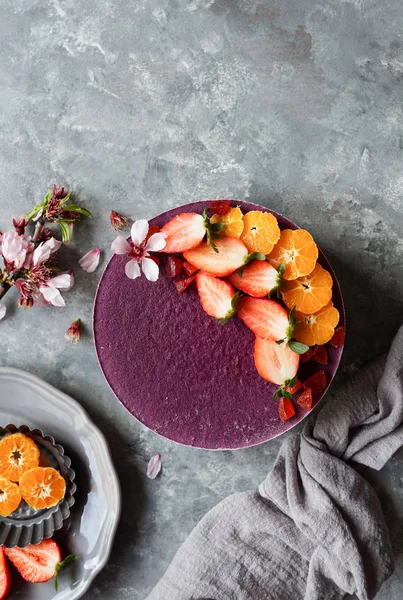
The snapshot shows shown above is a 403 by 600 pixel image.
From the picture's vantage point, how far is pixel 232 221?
1429mm

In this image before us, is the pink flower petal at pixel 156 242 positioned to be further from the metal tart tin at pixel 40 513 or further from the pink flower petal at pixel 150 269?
the metal tart tin at pixel 40 513

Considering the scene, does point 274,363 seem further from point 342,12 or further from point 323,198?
point 342,12

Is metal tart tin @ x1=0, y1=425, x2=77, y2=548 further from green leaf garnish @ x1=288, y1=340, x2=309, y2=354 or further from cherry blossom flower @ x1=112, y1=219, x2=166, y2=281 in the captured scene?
green leaf garnish @ x1=288, y1=340, x2=309, y2=354

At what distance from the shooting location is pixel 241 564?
1.56 meters

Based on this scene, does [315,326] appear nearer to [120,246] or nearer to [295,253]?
[295,253]

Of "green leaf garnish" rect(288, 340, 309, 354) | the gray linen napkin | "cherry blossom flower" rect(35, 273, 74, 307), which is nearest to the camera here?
"green leaf garnish" rect(288, 340, 309, 354)

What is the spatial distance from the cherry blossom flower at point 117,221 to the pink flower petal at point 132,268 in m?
0.19

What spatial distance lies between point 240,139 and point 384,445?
77 cm

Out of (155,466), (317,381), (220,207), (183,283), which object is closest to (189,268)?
(183,283)

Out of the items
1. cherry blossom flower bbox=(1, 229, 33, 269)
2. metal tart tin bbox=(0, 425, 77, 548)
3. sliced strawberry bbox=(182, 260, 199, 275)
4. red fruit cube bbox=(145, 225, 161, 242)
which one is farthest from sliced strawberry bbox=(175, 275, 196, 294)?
metal tart tin bbox=(0, 425, 77, 548)

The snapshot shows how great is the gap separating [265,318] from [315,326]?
104mm

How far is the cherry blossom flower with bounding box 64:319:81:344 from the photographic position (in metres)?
1.65

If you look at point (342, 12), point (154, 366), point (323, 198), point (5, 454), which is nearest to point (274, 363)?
point (154, 366)

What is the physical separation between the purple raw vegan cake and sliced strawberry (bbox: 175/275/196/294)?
0.05ft
